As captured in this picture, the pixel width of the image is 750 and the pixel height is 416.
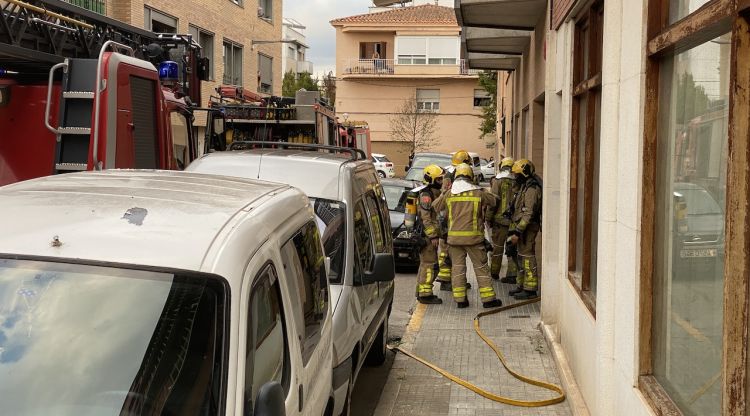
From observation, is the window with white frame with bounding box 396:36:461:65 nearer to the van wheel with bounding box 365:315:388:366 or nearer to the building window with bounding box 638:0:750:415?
the van wheel with bounding box 365:315:388:366

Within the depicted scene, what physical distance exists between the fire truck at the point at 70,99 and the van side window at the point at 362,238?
2415mm

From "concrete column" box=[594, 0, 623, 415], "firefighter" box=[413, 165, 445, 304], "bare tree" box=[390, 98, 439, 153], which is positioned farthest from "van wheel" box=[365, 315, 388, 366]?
"bare tree" box=[390, 98, 439, 153]

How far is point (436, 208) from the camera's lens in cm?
1124

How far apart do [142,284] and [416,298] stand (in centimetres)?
908

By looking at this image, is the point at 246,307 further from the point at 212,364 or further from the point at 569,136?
the point at 569,136

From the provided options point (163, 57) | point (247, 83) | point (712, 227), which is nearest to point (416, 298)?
point (163, 57)

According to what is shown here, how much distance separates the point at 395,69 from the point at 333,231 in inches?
1898

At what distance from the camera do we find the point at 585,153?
7023mm

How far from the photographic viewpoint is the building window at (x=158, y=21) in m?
21.4

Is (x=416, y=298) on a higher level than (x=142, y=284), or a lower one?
lower

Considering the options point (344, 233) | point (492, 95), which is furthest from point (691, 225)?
point (492, 95)

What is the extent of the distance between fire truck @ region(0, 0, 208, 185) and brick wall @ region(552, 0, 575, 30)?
13.5 feet

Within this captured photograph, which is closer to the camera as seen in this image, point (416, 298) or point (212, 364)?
point (212, 364)

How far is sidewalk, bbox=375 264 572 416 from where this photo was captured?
6734 mm
